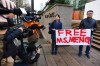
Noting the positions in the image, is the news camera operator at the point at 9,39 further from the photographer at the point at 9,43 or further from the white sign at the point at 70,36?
the white sign at the point at 70,36

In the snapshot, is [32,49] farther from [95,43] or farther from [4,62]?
[95,43]

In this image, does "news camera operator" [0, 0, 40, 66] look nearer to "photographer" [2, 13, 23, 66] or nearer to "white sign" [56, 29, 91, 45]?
"photographer" [2, 13, 23, 66]

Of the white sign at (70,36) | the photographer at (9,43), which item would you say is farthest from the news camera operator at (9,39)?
the white sign at (70,36)

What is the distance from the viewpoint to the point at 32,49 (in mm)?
5777

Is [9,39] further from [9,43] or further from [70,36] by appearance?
[70,36]

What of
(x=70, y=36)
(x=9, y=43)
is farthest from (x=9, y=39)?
(x=70, y=36)

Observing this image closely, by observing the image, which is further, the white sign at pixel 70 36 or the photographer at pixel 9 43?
the white sign at pixel 70 36

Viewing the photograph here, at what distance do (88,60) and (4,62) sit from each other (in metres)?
3.67

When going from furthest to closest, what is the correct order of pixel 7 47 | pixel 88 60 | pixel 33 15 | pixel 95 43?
pixel 95 43 < pixel 88 60 < pixel 33 15 < pixel 7 47

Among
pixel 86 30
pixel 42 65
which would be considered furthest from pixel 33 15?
pixel 86 30

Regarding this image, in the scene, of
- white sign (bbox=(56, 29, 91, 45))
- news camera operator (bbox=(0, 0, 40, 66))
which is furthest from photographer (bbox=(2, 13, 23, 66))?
white sign (bbox=(56, 29, 91, 45))

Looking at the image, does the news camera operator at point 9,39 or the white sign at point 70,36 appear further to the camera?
the white sign at point 70,36

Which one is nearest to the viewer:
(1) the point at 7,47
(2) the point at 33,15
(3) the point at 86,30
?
(1) the point at 7,47

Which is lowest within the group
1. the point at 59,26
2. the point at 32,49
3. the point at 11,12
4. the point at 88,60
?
the point at 88,60
